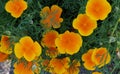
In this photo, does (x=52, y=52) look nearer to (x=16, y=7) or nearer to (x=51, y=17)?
(x=51, y=17)

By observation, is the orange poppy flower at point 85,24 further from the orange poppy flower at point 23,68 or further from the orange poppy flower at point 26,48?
the orange poppy flower at point 23,68

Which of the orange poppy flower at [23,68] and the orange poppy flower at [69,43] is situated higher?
the orange poppy flower at [69,43]

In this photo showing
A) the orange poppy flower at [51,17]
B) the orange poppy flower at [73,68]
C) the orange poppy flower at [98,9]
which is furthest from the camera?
the orange poppy flower at [73,68]

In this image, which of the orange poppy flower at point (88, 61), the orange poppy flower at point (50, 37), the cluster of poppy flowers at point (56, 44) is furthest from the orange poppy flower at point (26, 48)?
the orange poppy flower at point (88, 61)

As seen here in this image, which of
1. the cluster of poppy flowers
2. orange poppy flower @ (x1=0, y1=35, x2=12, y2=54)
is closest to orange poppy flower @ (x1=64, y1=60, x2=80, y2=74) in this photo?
the cluster of poppy flowers

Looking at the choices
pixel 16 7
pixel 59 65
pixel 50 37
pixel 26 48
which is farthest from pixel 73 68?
pixel 16 7

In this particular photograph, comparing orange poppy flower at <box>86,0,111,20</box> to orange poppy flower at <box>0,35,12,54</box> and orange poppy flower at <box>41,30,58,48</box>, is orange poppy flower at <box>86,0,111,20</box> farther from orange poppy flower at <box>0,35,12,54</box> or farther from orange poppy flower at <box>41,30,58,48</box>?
orange poppy flower at <box>0,35,12,54</box>

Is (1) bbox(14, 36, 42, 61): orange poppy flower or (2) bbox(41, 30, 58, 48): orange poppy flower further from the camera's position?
(2) bbox(41, 30, 58, 48): orange poppy flower
